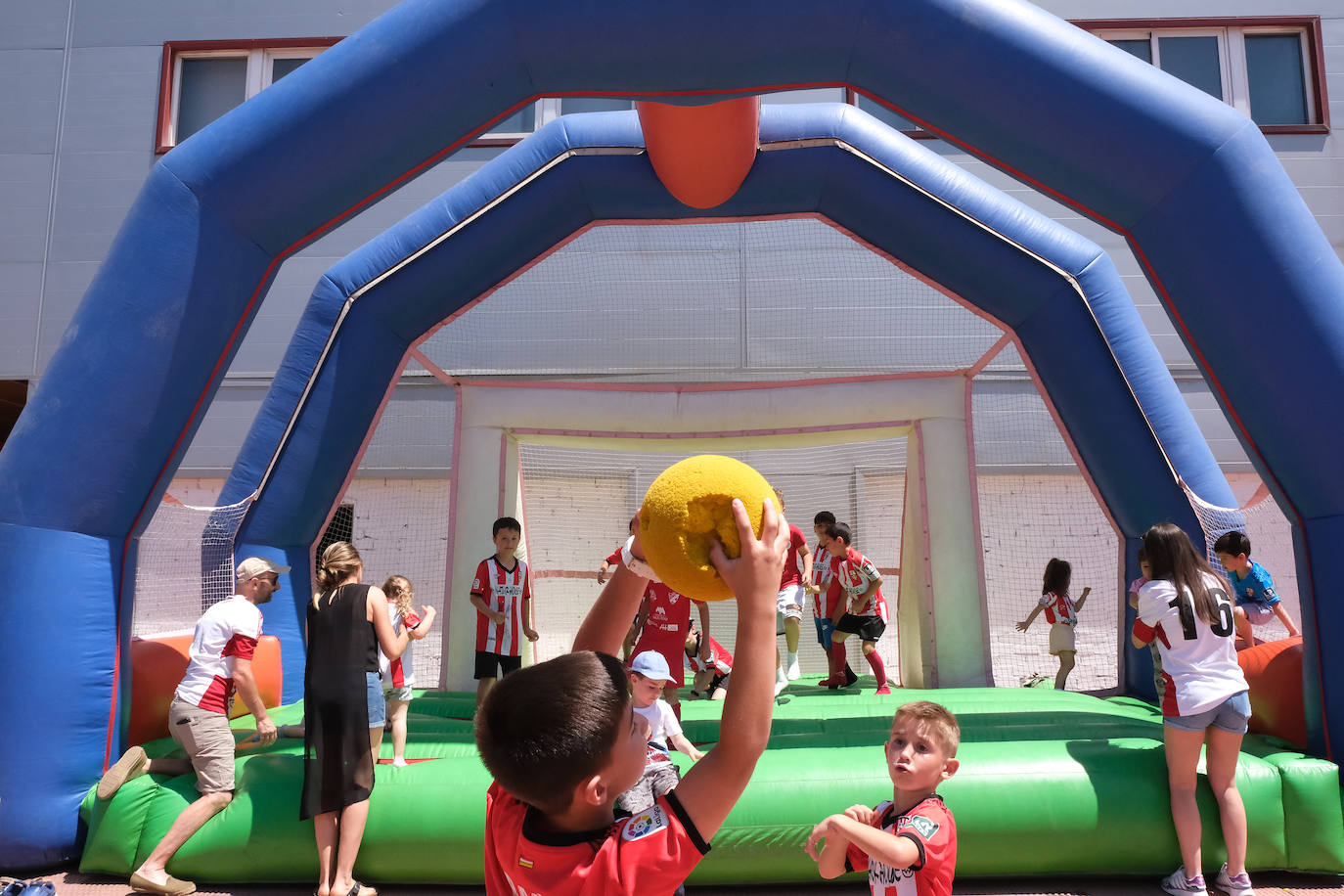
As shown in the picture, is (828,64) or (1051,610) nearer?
(828,64)

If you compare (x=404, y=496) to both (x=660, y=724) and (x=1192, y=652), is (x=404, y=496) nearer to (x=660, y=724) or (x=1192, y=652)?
(x=660, y=724)

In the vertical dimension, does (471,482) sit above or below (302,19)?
below

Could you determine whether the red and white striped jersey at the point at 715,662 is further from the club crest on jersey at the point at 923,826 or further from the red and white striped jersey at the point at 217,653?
the club crest on jersey at the point at 923,826

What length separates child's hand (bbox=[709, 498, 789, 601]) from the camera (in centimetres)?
109

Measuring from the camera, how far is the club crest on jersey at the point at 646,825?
1207 mm

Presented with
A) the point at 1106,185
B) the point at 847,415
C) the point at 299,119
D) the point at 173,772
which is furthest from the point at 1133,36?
the point at 173,772

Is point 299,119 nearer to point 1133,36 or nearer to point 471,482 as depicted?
point 471,482

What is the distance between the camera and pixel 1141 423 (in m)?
5.33

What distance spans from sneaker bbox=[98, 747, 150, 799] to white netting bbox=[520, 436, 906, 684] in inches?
166

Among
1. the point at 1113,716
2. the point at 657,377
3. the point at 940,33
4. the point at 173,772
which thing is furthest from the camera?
the point at 657,377

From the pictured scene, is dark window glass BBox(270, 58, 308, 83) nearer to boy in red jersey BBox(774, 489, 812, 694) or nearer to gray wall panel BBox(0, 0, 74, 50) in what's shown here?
gray wall panel BBox(0, 0, 74, 50)

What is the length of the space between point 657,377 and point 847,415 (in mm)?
2702

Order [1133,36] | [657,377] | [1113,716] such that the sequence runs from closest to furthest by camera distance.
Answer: [1113,716], [657,377], [1133,36]

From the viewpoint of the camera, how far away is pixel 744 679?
1159mm
